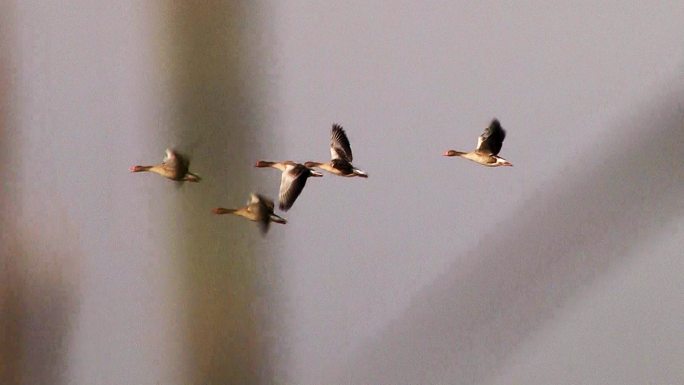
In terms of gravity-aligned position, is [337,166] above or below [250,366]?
below

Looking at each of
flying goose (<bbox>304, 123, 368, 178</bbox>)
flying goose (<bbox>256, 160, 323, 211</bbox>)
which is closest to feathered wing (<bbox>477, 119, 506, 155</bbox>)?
flying goose (<bbox>304, 123, 368, 178</bbox>)

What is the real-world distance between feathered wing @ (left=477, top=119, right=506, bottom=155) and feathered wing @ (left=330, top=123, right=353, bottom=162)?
935 mm

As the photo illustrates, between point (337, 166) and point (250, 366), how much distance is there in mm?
6605

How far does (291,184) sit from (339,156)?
2738 millimetres

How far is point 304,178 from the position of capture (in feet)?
19.5

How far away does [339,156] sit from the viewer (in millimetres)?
8352

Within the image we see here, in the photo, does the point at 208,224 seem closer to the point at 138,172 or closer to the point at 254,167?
the point at 254,167

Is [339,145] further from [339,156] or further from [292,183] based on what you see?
[292,183]

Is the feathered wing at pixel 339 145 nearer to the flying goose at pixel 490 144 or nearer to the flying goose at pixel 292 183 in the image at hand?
the flying goose at pixel 490 144

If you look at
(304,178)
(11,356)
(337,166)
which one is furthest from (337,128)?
(11,356)

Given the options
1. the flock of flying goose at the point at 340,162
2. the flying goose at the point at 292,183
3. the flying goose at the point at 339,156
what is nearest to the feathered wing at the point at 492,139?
the flock of flying goose at the point at 340,162

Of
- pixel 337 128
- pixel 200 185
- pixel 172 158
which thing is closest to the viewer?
pixel 200 185

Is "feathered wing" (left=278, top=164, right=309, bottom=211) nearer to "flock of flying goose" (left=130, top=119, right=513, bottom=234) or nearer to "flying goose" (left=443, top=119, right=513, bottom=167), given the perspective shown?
"flock of flying goose" (left=130, top=119, right=513, bottom=234)

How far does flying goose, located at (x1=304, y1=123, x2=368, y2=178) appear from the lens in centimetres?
717
